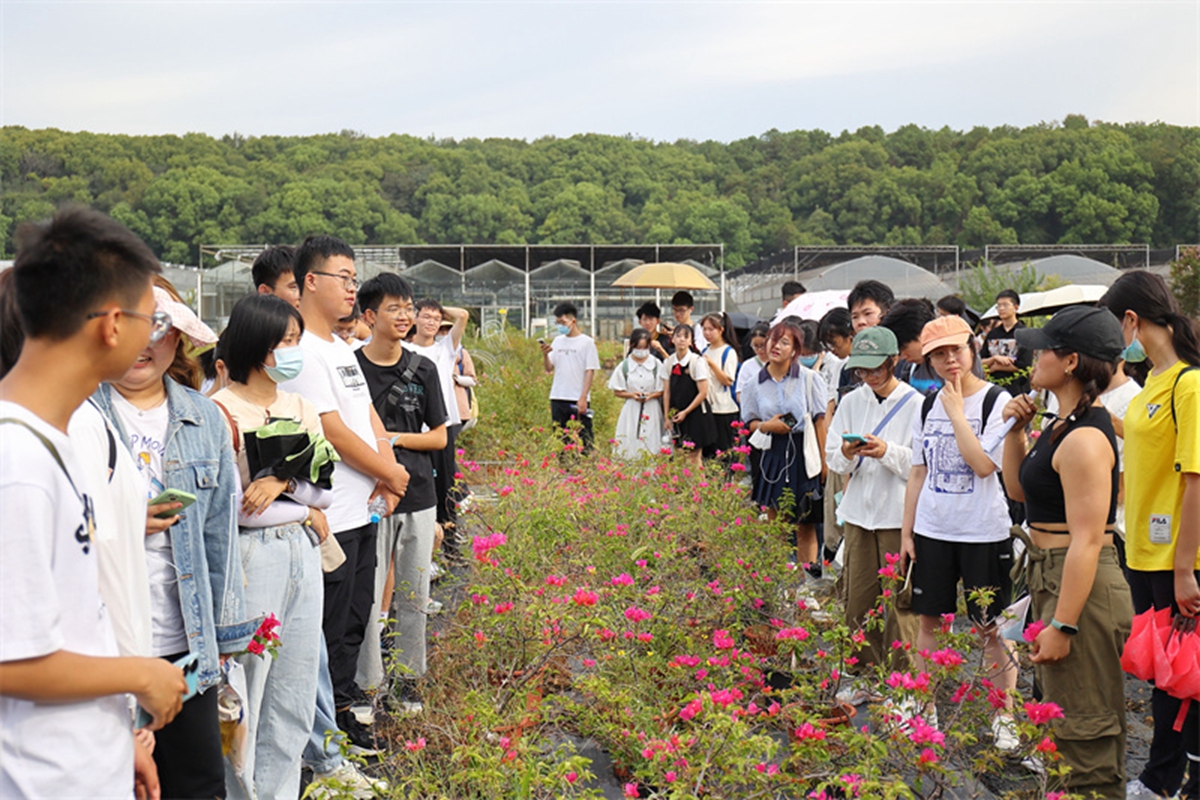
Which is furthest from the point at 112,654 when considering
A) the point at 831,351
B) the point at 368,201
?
the point at 368,201

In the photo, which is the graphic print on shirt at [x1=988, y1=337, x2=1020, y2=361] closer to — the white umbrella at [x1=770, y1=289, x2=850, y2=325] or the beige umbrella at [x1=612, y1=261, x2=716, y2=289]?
the white umbrella at [x1=770, y1=289, x2=850, y2=325]

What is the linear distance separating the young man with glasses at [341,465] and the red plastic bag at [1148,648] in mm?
2598

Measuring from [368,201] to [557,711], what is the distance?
63.8 metres

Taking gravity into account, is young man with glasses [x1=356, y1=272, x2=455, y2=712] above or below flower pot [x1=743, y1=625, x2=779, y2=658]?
above

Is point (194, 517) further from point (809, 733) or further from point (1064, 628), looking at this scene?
point (1064, 628)

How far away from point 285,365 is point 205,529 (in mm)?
759

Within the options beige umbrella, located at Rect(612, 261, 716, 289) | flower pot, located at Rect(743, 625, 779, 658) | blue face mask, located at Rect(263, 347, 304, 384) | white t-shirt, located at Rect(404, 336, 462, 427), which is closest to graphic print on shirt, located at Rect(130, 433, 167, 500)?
blue face mask, located at Rect(263, 347, 304, 384)

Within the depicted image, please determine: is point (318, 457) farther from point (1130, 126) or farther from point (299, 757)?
point (1130, 126)

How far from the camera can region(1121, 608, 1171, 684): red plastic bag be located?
3094 mm

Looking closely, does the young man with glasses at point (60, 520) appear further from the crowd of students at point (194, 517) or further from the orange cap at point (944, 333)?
the orange cap at point (944, 333)

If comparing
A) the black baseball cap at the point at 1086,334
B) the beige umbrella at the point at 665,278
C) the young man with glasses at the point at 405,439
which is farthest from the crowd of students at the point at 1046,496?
the beige umbrella at the point at 665,278

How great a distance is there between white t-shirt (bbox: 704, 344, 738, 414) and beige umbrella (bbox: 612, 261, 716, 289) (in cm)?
538

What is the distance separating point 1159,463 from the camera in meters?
3.31

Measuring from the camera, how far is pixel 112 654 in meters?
1.62
